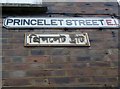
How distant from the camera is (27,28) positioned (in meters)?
3.05

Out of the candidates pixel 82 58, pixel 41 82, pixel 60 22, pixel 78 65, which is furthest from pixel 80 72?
pixel 60 22

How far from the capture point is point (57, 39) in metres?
2.90

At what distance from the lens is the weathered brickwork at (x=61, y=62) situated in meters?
2.44

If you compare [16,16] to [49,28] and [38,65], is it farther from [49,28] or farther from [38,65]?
[38,65]

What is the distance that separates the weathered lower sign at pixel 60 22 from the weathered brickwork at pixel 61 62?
75mm

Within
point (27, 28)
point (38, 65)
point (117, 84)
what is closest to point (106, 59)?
point (117, 84)

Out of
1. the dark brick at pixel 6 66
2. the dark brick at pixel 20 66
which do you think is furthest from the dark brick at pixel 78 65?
the dark brick at pixel 6 66

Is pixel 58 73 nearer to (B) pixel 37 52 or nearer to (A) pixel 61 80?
(A) pixel 61 80

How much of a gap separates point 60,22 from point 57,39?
0.33 meters

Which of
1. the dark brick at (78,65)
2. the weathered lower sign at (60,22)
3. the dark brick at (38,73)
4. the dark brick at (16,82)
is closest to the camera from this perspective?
the dark brick at (16,82)

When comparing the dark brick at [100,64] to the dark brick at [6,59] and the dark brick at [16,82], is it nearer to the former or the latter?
the dark brick at [16,82]

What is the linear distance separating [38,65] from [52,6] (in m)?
1.09

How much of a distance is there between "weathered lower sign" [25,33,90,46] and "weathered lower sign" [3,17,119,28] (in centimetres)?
18

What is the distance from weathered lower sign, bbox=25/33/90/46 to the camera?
2.83 m
